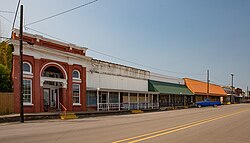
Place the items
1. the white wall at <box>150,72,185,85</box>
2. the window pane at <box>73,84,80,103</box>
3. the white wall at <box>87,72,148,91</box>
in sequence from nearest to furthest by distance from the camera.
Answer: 1. the window pane at <box>73,84,80,103</box>
2. the white wall at <box>87,72,148,91</box>
3. the white wall at <box>150,72,185,85</box>

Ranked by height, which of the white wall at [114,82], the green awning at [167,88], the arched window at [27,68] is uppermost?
the arched window at [27,68]

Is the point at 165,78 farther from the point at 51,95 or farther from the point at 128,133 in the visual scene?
the point at 128,133

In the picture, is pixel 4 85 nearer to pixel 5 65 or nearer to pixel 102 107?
pixel 5 65

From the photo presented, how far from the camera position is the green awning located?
4306cm

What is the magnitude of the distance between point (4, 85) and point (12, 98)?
2086 mm

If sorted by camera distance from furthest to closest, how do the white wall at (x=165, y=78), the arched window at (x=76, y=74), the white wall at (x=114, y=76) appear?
the white wall at (x=165, y=78), the white wall at (x=114, y=76), the arched window at (x=76, y=74)

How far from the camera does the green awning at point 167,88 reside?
43062 mm

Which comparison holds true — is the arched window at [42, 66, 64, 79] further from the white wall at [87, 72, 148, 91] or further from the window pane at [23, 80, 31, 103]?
the white wall at [87, 72, 148, 91]

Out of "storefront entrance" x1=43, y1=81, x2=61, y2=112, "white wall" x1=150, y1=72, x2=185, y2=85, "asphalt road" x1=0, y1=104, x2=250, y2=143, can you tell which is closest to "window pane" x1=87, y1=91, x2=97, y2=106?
"storefront entrance" x1=43, y1=81, x2=61, y2=112

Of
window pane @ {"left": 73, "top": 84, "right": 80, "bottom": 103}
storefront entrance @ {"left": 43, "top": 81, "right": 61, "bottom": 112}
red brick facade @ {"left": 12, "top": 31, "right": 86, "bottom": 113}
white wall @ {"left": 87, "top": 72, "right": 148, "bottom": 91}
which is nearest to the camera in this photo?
red brick facade @ {"left": 12, "top": 31, "right": 86, "bottom": 113}

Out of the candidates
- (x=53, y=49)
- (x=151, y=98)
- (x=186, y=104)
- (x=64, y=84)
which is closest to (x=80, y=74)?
(x=64, y=84)

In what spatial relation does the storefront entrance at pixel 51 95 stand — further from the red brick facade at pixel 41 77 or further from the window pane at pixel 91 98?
the window pane at pixel 91 98

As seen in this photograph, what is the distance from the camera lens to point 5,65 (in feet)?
82.5

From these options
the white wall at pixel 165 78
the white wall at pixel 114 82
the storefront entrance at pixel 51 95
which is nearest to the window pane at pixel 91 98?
the white wall at pixel 114 82
